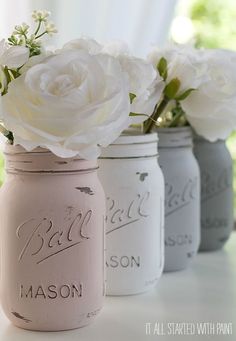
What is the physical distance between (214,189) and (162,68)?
12.0 inches

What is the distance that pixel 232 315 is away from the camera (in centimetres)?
93

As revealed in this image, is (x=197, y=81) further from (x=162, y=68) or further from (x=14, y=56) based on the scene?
(x=14, y=56)

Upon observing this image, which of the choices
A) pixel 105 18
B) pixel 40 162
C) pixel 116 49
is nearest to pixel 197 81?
pixel 116 49

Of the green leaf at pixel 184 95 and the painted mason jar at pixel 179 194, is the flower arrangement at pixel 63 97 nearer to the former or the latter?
the green leaf at pixel 184 95

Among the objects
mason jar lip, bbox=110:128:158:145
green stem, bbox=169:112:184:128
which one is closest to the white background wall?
green stem, bbox=169:112:184:128

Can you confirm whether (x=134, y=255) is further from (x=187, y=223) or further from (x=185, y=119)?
(x=185, y=119)

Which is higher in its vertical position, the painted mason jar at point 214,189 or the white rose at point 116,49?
the white rose at point 116,49

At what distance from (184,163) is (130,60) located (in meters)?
0.28

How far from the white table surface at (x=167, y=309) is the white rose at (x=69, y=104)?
0.74 ft

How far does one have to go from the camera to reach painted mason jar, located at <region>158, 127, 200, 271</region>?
43.3 inches

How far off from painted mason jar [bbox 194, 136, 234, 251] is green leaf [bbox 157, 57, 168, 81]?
0.79 ft

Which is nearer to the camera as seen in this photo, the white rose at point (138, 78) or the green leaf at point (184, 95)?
the white rose at point (138, 78)

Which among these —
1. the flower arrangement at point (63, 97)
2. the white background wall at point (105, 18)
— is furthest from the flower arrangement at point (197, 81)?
the white background wall at point (105, 18)

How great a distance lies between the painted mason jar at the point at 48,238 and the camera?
82 centimetres
